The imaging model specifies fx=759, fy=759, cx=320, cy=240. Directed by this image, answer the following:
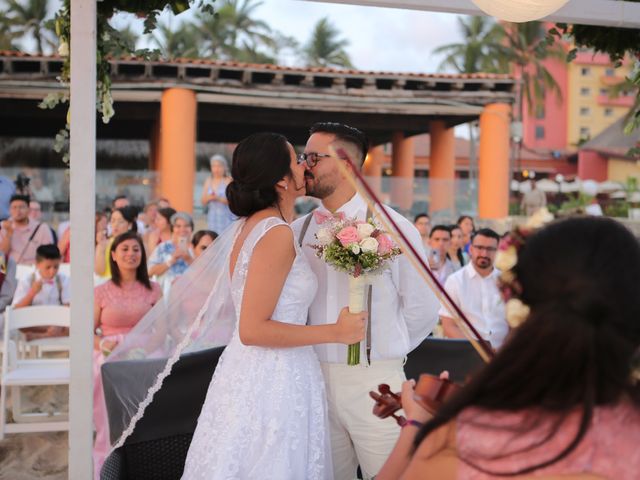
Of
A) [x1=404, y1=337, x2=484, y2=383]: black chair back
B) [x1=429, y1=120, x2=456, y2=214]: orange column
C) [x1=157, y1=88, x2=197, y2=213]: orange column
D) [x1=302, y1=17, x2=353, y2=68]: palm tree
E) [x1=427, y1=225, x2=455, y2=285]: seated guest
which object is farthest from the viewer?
[x1=302, y1=17, x2=353, y2=68]: palm tree

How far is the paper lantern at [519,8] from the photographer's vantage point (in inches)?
128

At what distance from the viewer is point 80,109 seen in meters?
3.47

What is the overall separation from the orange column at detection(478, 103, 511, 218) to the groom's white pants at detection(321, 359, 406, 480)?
1218cm

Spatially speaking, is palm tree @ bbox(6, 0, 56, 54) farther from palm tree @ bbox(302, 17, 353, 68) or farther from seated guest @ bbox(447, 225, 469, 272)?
seated guest @ bbox(447, 225, 469, 272)

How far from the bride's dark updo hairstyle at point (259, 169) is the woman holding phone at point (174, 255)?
13.7ft

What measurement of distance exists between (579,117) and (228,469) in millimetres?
60611

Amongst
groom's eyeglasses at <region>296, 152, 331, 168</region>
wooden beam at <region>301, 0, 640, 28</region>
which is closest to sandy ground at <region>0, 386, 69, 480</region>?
groom's eyeglasses at <region>296, 152, 331, 168</region>

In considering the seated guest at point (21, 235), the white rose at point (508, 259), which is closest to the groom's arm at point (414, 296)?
the white rose at point (508, 259)

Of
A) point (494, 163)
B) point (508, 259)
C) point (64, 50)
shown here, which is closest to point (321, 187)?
point (64, 50)

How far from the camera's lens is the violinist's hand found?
1725 millimetres

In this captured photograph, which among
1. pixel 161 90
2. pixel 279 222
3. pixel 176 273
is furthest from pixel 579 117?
pixel 279 222

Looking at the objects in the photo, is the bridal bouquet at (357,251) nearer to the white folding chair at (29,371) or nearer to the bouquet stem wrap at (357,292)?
the bouquet stem wrap at (357,292)

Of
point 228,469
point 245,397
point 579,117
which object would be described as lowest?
point 228,469

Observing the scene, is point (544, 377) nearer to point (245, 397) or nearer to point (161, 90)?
point (245, 397)
